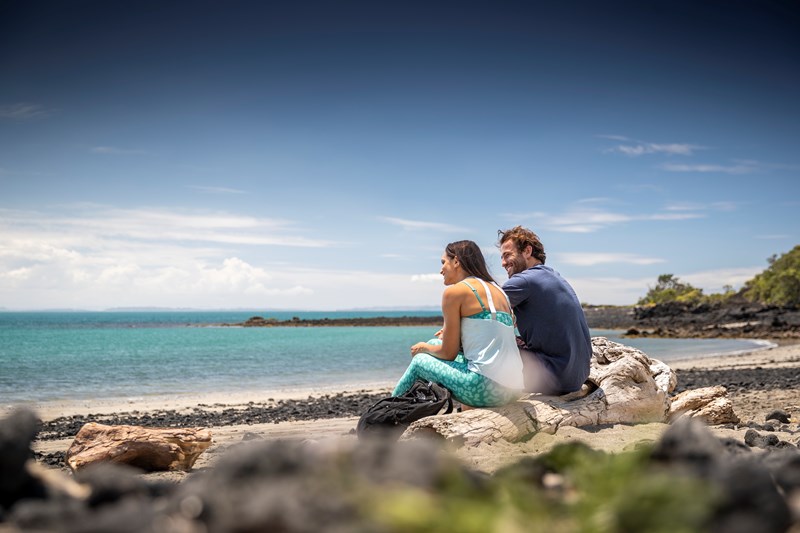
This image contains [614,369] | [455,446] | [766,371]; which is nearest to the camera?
[455,446]

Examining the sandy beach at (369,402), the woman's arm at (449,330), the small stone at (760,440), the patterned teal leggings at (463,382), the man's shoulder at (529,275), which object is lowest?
the sandy beach at (369,402)

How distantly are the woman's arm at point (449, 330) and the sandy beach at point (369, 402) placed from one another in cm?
112

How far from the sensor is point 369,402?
15.1 m

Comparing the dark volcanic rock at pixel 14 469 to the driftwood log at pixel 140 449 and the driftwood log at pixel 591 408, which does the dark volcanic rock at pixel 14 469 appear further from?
the driftwood log at pixel 140 449

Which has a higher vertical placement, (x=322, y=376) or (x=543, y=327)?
(x=543, y=327)

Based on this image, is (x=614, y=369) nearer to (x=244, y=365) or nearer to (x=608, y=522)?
(x=608, y=522)

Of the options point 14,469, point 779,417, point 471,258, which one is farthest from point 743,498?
point 779,417

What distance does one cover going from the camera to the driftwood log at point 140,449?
7.35 m

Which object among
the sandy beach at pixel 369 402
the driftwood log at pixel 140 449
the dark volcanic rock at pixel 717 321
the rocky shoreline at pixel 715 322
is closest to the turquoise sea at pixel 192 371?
the sandy beach at pixel 369 402

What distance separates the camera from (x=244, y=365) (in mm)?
28062

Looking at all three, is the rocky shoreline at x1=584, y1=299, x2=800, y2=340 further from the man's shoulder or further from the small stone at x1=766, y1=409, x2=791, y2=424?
the man's shoulder

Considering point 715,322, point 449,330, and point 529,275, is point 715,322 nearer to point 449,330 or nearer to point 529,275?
point 529,275

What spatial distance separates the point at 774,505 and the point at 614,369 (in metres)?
6.27

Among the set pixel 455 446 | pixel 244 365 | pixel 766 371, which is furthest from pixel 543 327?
pixel 244 365
